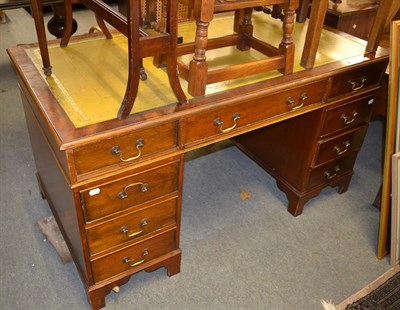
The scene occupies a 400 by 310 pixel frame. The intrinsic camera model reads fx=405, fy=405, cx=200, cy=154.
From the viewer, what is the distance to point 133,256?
5.81ft

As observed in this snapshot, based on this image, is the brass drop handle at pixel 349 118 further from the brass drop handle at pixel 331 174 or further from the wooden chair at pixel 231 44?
the wooden chair at pixel 231 44

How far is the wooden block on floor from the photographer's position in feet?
6.58

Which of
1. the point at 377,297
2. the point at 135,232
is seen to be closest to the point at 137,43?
the point at 135,232

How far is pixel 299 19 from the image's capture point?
233 cm

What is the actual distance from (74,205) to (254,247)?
110 cm

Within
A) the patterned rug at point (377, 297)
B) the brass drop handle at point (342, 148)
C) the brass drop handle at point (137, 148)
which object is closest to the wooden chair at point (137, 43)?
the brass drop handle at point (137, 148)

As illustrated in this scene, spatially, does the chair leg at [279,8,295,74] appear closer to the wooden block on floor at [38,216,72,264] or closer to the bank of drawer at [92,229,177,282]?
the bank of drawer at [92,229,177,282]

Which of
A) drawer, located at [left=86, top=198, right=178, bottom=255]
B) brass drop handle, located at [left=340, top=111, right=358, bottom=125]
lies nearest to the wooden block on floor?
drawer, located at [left=86, top=198, right=178, bottom=255]

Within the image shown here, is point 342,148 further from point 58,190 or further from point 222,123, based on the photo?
point 58,190

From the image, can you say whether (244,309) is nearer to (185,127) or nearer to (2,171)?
(185,127)

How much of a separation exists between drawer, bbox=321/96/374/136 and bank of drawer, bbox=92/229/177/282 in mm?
953

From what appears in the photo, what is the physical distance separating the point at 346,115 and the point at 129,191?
48.5 inches

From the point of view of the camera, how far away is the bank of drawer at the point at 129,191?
146cm

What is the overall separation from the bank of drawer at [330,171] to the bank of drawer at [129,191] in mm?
971
